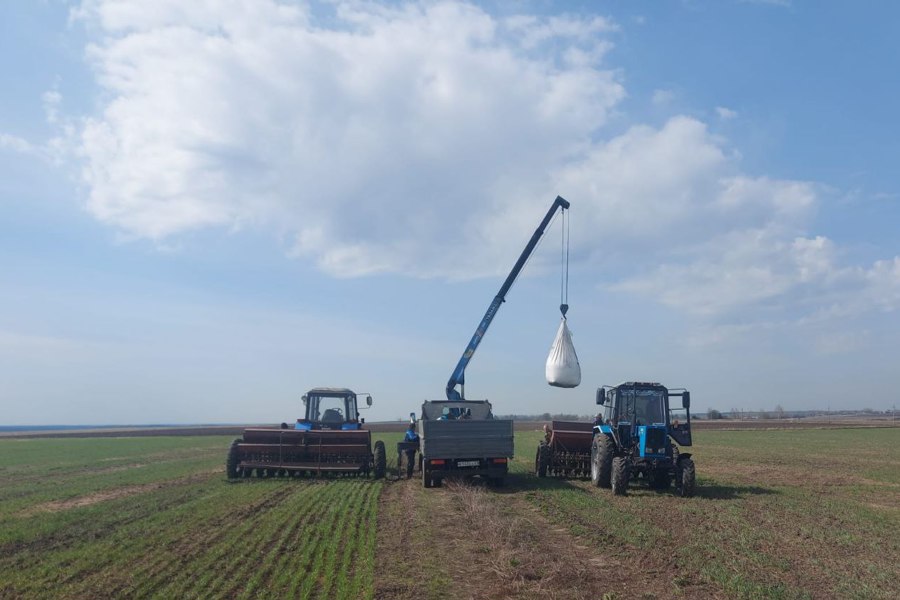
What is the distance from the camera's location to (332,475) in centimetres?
2219

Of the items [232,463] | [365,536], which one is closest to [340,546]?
[365,536]

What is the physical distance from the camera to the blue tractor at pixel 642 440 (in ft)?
55.1

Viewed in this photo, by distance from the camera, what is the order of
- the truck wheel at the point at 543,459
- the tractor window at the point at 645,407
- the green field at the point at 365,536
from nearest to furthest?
the green field at the point at 365,536
the tractor window at the point at 645,407
the truck wheel at the point at 543,459

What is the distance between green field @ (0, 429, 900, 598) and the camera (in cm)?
849

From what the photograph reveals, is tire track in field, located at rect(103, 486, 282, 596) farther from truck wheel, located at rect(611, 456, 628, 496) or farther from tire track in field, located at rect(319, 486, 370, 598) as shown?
truck wheel, located at rect(611, 456, 628, 496)

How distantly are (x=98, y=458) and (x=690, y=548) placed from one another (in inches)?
1291

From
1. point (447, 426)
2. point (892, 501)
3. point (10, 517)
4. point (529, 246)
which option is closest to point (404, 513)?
point (447, 426)

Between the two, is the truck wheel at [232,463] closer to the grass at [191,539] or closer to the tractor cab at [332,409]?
the grass at [191,539]

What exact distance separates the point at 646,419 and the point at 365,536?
923cm

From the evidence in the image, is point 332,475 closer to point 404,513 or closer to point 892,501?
point 404,513

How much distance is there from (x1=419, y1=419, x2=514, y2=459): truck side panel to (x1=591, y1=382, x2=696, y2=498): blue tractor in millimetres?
2550

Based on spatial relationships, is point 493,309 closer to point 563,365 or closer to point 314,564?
point 563,365

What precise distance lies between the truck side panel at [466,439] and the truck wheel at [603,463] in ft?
7.56

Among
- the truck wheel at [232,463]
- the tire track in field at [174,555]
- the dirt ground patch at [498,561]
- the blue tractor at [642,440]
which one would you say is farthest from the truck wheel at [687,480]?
the truck wheel at [232,463]
